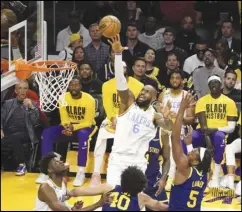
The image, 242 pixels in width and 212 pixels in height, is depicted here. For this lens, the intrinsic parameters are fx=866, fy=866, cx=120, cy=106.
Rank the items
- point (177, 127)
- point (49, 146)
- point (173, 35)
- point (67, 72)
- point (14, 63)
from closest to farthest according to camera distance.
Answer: point (177, 127), point (14, 63), point (67, 72), point (49, 146), point (173, 35)

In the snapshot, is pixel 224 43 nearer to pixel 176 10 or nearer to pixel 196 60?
pixel 196 60

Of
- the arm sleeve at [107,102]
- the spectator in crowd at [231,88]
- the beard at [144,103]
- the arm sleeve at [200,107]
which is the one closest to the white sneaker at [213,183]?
the arm sleeve at [200,107]

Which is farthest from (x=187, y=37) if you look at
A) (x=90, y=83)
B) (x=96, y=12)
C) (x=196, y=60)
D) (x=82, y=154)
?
(x=82, y=154)

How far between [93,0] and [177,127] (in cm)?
702

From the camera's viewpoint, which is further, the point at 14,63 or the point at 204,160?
the point at 14,63

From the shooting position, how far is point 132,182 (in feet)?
22.8

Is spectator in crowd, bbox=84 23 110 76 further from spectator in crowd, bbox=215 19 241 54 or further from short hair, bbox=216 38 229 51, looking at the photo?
spectator in crowd, bbox=215 19 241 54

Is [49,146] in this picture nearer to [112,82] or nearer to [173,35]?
[112,82]

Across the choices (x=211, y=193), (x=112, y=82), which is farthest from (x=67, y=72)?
(x=211, y=193)

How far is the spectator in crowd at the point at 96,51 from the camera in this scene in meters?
11.7

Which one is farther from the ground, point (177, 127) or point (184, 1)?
point (184, 1)

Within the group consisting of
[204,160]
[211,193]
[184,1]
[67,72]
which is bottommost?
[211,193]

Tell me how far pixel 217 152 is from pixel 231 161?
22cm

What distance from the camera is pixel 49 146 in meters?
10.3
